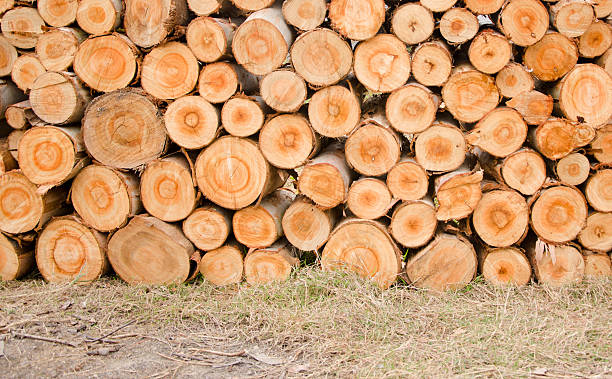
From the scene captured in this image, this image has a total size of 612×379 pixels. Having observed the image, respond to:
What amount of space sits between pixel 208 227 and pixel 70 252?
1088 millimetres

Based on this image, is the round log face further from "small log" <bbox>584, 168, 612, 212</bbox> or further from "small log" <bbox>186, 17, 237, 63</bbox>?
"small log" <bbox>584, 168, 612, 212</bbox>

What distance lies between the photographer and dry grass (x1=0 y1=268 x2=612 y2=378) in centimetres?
295

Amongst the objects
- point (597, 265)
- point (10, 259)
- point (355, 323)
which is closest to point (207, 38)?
point (355, 323)

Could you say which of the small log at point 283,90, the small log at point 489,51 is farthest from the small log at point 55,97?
the small log at point 489,51

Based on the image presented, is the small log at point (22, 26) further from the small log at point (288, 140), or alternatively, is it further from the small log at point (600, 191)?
the small log at point (600, 191)

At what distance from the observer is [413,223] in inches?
152

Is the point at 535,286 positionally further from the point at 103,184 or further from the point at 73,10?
the point at 73,10

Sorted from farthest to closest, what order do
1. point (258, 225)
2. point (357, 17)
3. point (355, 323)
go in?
1. point (258, 225)
2. point (357, 17)
3. point (355, 323)

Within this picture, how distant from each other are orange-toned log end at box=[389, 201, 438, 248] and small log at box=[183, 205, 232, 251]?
1199 mm

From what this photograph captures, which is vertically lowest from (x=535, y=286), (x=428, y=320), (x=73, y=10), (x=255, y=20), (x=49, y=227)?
(x=535, y=286)

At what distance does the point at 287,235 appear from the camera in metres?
4.01

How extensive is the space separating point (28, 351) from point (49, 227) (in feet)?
4.01

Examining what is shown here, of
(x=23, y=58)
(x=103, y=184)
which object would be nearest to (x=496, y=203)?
(x=103, y=184)

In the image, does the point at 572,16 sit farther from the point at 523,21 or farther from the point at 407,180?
the point at 407,180
